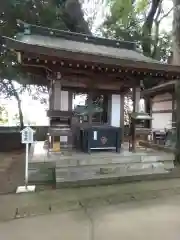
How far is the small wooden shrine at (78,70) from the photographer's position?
5023 mm

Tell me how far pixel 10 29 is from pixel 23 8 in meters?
1.01

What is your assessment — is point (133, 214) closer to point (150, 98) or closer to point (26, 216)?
point (26, 216)

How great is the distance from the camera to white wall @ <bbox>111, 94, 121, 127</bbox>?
691 cm

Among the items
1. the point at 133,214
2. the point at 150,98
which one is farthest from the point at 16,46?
the point at 150,98

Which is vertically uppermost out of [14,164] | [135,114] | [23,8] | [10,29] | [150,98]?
[23,8]

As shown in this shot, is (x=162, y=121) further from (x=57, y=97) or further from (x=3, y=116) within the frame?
(x=3, y=116)

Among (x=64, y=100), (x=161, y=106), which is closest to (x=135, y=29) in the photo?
(x=161, y=106)

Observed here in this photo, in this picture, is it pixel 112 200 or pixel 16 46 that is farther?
pixel 16 46

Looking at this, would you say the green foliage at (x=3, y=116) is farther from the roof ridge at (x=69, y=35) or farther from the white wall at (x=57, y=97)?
the white wall at (x=57, y=97)

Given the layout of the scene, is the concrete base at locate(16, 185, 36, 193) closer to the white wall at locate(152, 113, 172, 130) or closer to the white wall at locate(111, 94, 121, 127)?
the white wall at locate(111, 94, 121, 127)

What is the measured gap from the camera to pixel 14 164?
714 centimetres

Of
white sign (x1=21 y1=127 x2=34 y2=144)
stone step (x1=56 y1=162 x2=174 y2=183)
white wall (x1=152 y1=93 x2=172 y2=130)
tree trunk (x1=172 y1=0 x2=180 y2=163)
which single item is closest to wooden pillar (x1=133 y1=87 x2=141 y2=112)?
tree trunk (x1=172 y1=0 x2=180 y2=163)

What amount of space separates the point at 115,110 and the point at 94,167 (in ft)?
7.87

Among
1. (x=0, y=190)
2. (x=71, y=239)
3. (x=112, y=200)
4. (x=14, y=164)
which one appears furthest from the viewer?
(x=14, y=164)
